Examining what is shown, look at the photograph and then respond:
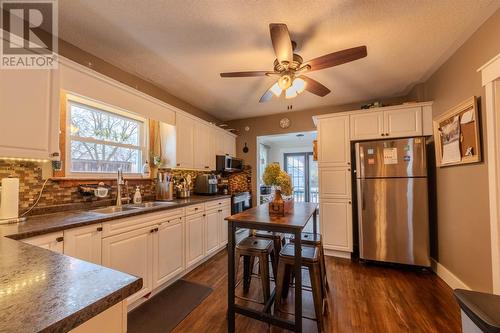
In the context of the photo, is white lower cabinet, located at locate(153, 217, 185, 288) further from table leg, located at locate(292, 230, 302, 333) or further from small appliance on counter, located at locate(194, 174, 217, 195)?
table leg, located at locate(292, 230, 302, 333)

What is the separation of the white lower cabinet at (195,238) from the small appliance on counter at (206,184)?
0.63m

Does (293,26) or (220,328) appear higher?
(293,26)

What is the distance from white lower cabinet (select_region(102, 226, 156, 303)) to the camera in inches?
67.5

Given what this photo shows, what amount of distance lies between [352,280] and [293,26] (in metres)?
2.73

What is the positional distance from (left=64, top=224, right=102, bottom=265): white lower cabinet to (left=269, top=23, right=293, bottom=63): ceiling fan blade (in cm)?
196

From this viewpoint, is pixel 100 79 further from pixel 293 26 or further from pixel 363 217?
pixel 363 217

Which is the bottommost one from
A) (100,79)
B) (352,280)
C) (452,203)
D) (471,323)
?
(352,280)

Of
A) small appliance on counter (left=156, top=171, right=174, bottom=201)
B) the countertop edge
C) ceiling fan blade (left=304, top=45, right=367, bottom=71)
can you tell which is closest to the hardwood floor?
small appliance on counter (left=156, top=171, right=174, bottom=201)

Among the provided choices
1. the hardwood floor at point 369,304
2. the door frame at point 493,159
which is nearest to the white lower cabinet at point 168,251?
the hardwood floor at point 369,304

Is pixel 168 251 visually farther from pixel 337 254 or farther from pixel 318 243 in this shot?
pixel 337 254

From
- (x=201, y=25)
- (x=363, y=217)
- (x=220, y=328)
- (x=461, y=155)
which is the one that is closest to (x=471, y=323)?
(x=220, y=328)

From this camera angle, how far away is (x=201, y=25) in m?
1.76

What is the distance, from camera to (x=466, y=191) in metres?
2.07

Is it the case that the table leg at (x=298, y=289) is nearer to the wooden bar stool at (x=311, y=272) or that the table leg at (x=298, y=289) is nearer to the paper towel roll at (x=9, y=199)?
the wooden bar stool at (x=311, y=272)
